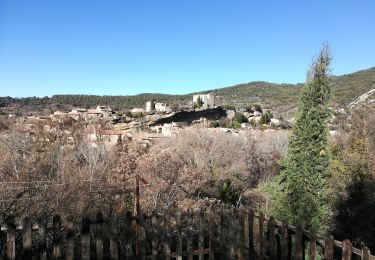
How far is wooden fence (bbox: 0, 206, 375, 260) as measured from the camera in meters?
4.74

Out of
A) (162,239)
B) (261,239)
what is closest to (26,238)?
(162,239)

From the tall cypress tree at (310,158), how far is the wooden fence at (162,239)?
5.07 metres

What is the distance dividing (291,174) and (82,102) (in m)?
91.9

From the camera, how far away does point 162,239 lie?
5648mm

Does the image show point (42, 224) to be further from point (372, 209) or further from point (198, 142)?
point (198, 142)

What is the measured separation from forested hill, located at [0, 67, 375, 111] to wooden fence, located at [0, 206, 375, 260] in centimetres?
5765

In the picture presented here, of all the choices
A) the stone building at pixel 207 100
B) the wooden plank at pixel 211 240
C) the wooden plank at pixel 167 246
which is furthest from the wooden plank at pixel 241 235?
the stone building at pixel 207 100

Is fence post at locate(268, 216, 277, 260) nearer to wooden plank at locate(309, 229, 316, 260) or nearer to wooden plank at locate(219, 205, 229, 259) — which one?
wooden plank at locate(219, 205, 229, 259)

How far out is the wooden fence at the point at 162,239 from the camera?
4.74 metres

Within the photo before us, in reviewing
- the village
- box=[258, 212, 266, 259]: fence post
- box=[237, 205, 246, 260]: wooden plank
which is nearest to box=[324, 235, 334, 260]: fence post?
box=[258, 212, 266, 259]: fence post

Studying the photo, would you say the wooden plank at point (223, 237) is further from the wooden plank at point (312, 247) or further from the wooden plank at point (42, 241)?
the wooden plank at point (42, 241)

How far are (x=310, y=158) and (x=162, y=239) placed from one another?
716 cm

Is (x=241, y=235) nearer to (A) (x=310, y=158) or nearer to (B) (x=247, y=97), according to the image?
(A) (x=310, y=158)

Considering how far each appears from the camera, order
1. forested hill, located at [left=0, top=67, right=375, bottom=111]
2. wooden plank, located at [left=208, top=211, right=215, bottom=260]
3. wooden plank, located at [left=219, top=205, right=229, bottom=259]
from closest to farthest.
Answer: wooden plank, located at [left=208, top=211, right=215, bottom=260], wooden plank, located at [left=219, top=205, right=229, bottom=259], forested hill, located at [left=0, top=67, right=375, bottom=111]
